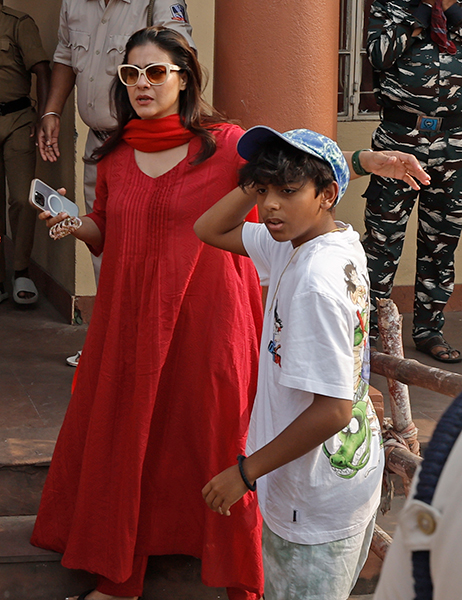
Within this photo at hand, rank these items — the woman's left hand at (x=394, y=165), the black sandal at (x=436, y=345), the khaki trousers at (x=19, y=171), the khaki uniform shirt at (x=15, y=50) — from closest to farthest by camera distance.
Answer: the woman's left hand at (x=394, y=165) → the black sandal at (x=436, y=345) → the khaki uniform shirt at (x=15, y=50) → the khaki trousers at (x=19, y=171)

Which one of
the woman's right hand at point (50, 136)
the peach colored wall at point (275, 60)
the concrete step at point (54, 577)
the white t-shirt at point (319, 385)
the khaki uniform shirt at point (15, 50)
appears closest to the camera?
the white t-shirt at point (319, 385)

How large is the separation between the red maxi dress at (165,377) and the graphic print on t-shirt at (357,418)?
2.51ft

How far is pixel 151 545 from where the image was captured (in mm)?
2566

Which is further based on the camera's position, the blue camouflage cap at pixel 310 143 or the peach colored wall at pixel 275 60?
the peach colored wall at pixel 275 60

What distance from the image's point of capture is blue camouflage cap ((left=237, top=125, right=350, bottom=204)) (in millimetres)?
1603

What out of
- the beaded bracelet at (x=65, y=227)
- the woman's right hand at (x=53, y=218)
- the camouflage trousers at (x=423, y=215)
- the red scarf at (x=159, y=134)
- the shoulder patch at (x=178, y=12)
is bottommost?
the camouflage trousers at (x=423, y=215)

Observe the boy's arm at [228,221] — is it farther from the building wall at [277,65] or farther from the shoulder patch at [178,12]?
the shoulder patch at [178,12]

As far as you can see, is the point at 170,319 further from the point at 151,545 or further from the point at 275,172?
the point at 275,172

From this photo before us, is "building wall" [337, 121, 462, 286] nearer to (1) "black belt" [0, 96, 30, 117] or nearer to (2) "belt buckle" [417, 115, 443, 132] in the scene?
(2) "belt buckle" [417, 115, 443, 132]

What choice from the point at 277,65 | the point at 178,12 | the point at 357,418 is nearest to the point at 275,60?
the point at 277,65

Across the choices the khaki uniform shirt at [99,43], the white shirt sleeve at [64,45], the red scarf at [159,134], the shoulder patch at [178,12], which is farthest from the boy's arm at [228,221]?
the white shirt sleeve at [64,45]

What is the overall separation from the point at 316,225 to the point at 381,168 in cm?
35

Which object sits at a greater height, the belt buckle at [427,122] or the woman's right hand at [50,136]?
the woman's right hand at [50,136]

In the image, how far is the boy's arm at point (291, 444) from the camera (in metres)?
1.53
